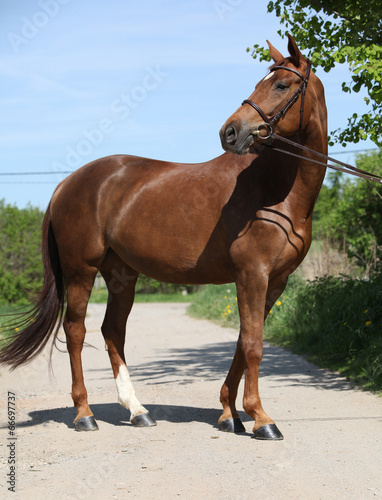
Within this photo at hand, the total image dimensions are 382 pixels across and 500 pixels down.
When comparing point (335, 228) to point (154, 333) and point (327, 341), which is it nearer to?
point (154, 333)

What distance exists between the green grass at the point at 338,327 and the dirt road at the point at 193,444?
32 cm

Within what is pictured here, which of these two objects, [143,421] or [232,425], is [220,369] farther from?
[232,425]

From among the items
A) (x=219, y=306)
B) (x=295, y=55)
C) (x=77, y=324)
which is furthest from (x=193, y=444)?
(x=219, y=306)

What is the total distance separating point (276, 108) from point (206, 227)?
3.46 feet

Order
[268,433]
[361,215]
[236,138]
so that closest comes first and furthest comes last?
[236,138] → [268,433] → [361,215]

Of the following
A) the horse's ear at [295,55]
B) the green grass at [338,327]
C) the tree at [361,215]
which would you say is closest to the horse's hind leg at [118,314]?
the horse's ear at [295,55]

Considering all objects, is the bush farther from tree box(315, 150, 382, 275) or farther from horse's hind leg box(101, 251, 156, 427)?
horse's hind leg box(101, 251, 156, 427)

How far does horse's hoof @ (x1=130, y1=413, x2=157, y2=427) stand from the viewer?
4.94 meters

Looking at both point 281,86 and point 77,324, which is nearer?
point 281,86

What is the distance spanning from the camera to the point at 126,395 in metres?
5.18

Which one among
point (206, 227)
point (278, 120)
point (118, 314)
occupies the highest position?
point (278, 120)

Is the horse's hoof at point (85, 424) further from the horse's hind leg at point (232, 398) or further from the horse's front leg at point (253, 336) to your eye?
the horse's front leg at point (253, 336)

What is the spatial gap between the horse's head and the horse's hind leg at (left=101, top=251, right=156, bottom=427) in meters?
1.94

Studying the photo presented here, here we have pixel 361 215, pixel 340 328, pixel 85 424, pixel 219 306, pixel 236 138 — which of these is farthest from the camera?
Answer: pixel 219 306
